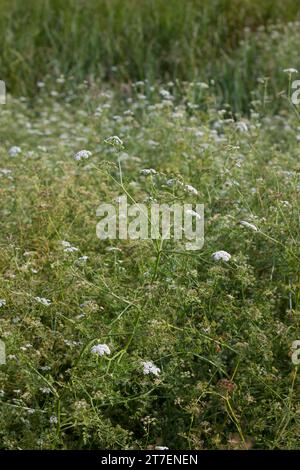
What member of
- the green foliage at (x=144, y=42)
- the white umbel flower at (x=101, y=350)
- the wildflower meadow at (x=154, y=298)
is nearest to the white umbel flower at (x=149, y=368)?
the wildflower meadow at (x=154, y=298)

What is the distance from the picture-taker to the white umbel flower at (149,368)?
A: 3.08 metres

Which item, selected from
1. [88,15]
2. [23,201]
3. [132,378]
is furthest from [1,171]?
[88,15]

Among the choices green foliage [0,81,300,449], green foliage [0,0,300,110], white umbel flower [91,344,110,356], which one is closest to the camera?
white umbel flower [91,344,110,356]

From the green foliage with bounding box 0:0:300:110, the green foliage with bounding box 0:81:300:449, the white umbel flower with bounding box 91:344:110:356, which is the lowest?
the green foliage with bounding box 0:0:300:110

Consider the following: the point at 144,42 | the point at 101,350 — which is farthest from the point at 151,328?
the point at 144,42

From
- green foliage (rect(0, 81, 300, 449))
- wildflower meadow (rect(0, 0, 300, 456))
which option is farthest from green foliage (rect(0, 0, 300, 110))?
green foliage (rect(0, 81, 300, 449))

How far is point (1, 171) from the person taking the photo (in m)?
4.70

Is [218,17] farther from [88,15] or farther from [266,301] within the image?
[266,301]

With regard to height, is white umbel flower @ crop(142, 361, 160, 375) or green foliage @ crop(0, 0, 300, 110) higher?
white umbel flower @ crop(142, 361, 160, 375)

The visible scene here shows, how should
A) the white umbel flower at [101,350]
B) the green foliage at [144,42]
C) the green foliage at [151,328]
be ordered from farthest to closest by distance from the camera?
the green foliage at [144,42]
the green foliage at [151,328]
the white umbel flower at [101,350]

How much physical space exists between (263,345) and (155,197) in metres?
0.72

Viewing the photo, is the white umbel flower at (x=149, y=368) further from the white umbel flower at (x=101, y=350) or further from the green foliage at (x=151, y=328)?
the white umbel flower at (x=101, y=350)

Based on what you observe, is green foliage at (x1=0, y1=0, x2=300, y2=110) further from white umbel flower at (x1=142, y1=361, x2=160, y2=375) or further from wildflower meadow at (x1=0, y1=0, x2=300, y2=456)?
white umbel flower at (x1=142, y1=361, x2=160, y2=375)

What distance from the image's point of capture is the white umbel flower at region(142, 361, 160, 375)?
10.1 feet
